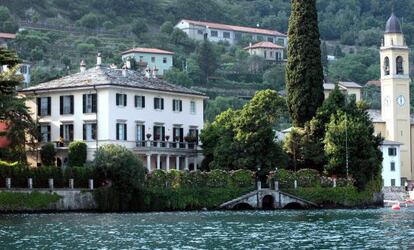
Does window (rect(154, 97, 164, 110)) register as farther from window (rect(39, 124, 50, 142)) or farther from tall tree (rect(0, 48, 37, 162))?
tall tree (rect(0, 48, 37, 162))

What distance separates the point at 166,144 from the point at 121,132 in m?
4.77

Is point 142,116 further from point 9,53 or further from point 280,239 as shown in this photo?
point 280,239

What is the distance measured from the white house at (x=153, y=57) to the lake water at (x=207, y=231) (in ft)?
342

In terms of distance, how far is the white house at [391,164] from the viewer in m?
128

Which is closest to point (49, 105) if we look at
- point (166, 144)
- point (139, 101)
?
point (139, 101)

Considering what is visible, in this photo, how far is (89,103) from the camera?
92875 millimetres

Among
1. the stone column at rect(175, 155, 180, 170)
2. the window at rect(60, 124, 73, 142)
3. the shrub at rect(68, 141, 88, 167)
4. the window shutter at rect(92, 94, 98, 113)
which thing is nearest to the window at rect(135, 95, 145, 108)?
the window shutter at rect(92, 94, 98, 113)

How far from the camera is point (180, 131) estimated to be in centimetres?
10050

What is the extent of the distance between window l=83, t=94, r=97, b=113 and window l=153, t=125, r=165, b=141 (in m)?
6.78

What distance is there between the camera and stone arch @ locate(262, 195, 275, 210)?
9025 cm

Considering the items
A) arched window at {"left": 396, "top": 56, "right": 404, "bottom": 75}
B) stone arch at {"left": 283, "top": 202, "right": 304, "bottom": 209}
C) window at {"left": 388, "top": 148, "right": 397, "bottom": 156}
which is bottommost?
stone arch at {"left": 283, "top": 202, "right": 304, "bottom": 209}

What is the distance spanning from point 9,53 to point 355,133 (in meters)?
32.5

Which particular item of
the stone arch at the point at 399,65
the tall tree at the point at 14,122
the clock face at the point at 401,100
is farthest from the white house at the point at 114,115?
the stone arch at the point at 399,65

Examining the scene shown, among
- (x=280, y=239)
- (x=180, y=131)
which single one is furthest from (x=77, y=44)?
(x=280, y=239)
